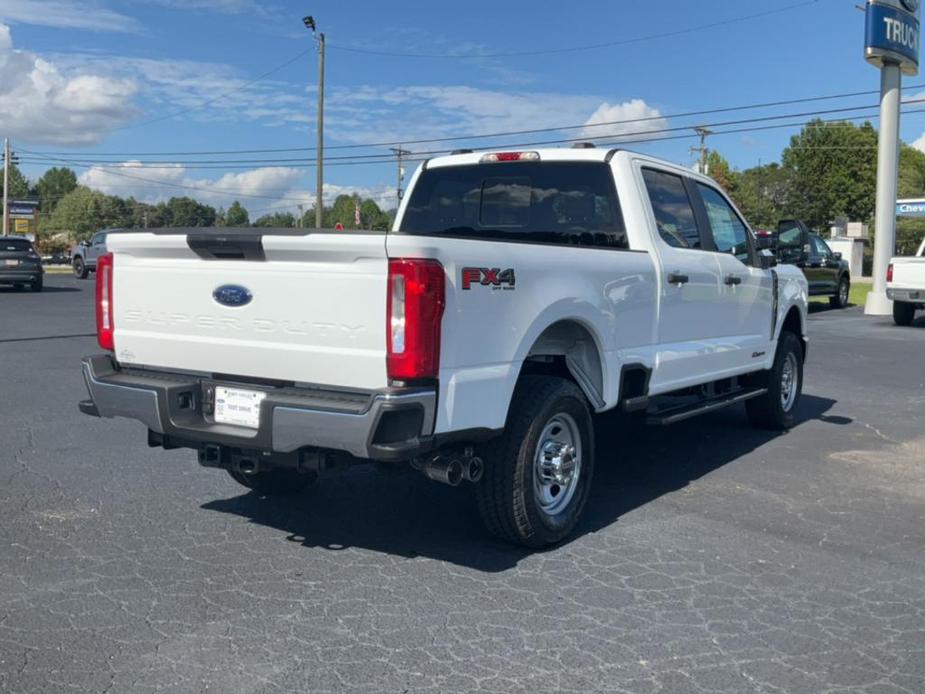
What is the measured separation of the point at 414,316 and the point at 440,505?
209cm

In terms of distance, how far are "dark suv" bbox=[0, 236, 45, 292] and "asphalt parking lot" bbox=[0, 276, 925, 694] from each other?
21.2 metres

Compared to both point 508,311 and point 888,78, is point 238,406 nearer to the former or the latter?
point 508,311

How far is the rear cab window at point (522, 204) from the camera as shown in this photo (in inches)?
237

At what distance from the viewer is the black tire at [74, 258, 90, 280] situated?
125 feet

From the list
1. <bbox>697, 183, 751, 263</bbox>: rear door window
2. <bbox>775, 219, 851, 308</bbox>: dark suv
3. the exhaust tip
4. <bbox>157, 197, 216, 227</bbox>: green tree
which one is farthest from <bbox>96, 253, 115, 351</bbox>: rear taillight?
<bbox>157, 197, 216, 227</bbox>: green tree

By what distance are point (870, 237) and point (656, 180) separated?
65393mm

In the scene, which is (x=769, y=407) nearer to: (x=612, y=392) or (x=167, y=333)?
(x=612, y=392)

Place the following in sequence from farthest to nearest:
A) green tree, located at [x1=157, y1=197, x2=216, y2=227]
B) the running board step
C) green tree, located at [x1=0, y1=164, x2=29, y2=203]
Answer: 1. green tree, located at [x1=0, y1=164, x2=29, y2=203]
2. green tree, located at [x1=157, y1=197, x2=216, y2=227]
3. the running board step

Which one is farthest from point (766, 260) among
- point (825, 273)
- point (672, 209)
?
point (825, 273)

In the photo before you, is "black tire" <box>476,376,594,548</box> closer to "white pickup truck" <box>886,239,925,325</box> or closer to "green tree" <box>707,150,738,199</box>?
"white pickup truck" <box>886,239,925,325</box>

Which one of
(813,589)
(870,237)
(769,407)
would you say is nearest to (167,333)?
(813,589)

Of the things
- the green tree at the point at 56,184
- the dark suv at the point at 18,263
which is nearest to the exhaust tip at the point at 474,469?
the dark suv at the point at 18,263

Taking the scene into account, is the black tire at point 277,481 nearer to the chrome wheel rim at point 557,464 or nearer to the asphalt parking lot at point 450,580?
the asphalt parking lot at point 450,580

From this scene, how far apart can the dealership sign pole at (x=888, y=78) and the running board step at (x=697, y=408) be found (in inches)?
714
